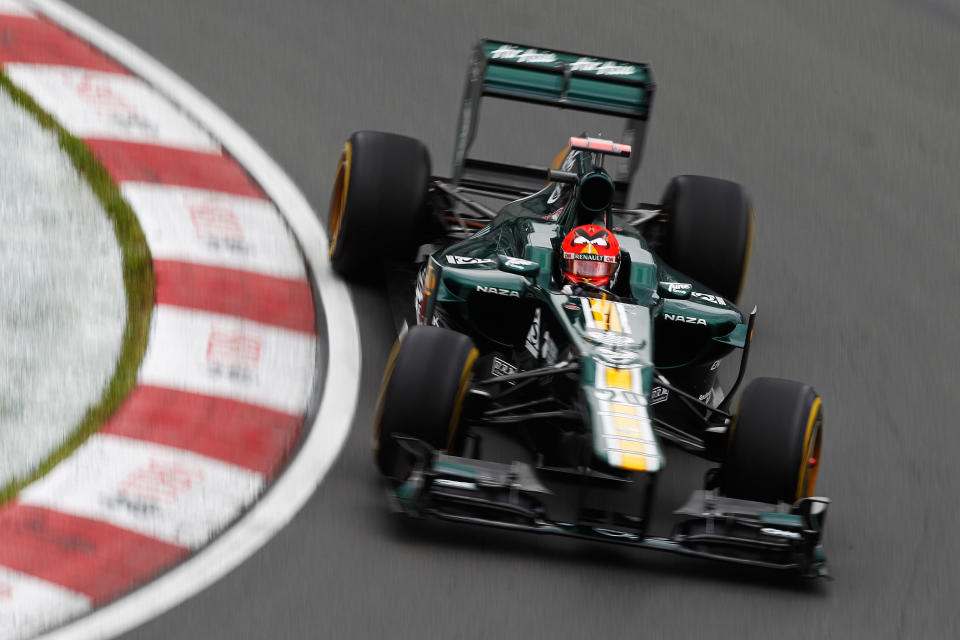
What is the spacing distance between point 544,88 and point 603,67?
1.28 ft

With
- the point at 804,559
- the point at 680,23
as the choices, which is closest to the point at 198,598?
the point at 804,559

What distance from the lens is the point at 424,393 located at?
6.46m

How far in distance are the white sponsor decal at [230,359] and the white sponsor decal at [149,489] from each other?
633 mm

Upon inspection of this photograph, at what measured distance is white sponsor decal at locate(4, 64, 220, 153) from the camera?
952cm

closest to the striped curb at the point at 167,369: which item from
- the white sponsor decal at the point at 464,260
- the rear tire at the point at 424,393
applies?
the rear tire at the point at 424,393

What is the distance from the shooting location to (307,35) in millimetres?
11398

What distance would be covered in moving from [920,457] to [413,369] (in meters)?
2.88

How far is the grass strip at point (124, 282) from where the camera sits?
21.7 ft

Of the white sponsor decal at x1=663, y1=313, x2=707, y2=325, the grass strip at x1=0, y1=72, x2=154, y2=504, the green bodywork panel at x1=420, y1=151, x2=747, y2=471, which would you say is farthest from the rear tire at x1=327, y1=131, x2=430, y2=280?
the white sponsor decal at x1=663, y1=313, x2=707, y2=325

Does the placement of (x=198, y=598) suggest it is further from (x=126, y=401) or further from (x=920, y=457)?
(x=920, y=457)

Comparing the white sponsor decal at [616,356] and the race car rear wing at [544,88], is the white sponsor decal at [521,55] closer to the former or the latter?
the race car rear wing at [544,88]

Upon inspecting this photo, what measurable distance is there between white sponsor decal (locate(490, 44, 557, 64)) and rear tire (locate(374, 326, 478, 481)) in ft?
8.51

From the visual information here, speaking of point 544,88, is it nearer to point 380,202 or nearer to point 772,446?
point 380,202

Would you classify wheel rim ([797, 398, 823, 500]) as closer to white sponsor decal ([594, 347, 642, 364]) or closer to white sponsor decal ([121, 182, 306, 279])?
white sponsor decal ([594, 347, 642, 364])
